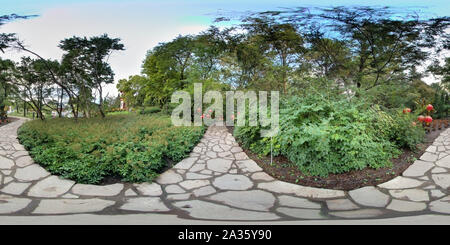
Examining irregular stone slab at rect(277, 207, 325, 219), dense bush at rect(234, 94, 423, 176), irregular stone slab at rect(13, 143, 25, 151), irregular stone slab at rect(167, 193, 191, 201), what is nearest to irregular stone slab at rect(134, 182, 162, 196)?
irregular stone slab at rect(167, 193, 191, 201)

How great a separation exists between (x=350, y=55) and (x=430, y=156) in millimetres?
1755

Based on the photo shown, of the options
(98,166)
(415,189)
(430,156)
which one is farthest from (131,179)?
(430,156)

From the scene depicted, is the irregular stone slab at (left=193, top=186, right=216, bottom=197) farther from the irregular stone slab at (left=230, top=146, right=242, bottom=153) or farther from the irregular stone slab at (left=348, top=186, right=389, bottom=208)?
the irregular stone slab at (left=348, top=186, right=389, bottom=208)

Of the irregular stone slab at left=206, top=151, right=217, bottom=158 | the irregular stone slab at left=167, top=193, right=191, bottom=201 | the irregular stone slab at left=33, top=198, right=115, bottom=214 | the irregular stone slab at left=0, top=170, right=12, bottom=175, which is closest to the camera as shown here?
the irregular stone slab at left=33, top=198, right=115, bottom=214

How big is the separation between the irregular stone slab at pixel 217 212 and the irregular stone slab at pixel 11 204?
1179mm

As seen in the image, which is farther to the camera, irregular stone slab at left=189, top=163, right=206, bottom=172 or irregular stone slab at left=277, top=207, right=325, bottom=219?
irregular stone slab at left=189, top=163, right=206, bottom=172

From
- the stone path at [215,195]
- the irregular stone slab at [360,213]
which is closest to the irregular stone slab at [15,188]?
the stone path at [215,195]

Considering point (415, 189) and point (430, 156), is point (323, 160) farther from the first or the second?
point (430, 156)

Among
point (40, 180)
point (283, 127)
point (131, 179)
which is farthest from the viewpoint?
point (283, 127)

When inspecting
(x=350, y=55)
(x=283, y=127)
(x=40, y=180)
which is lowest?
(x=40, y=180)

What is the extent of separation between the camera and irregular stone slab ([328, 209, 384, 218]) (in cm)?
153

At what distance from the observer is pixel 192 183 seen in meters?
1.96

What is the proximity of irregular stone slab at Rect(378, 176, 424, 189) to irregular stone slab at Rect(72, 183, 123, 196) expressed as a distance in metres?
2.66

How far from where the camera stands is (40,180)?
1.80 m
